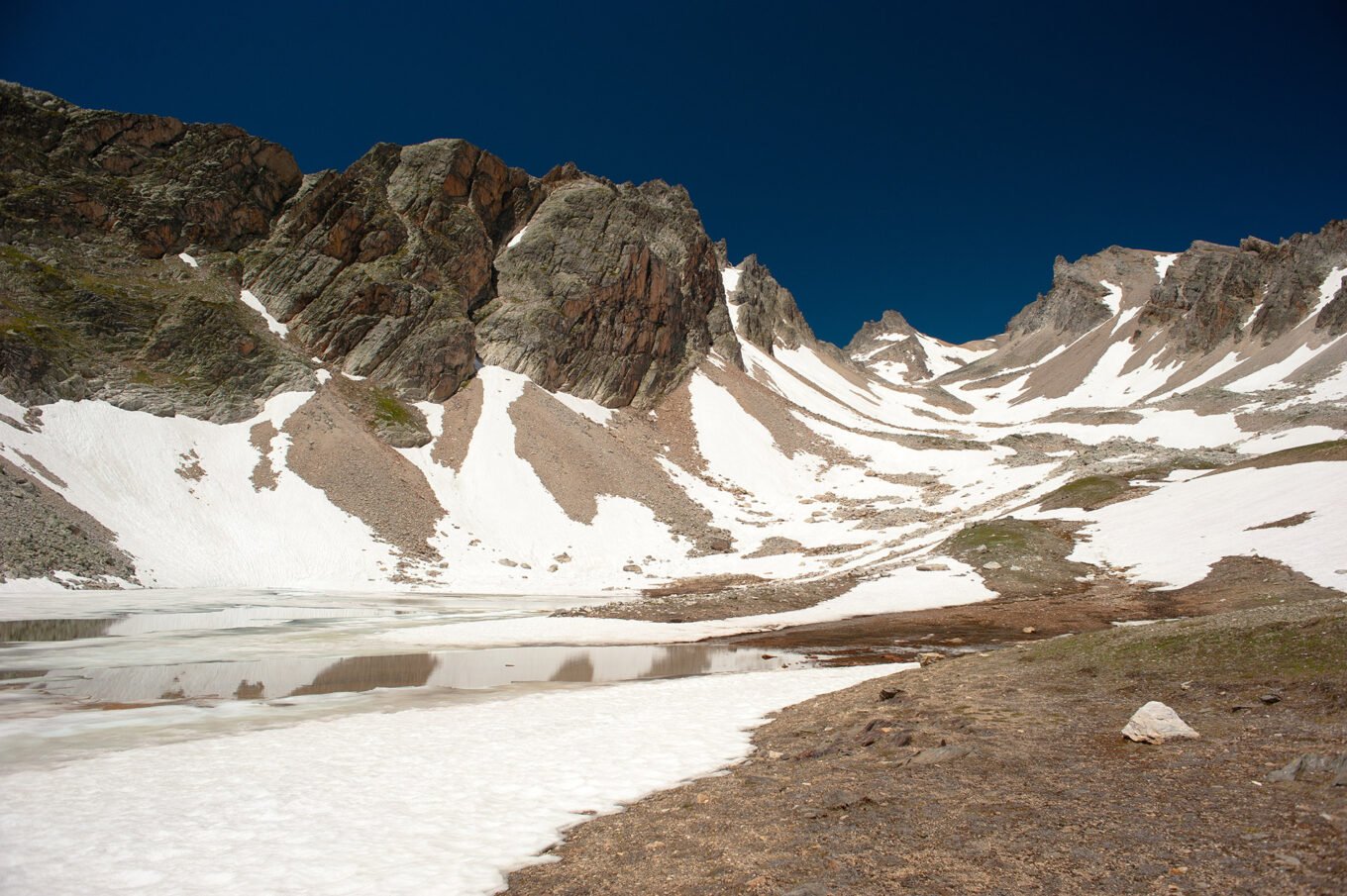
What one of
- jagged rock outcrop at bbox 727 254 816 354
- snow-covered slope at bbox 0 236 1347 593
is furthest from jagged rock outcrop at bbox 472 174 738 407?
jagged rock outcrop at bbox 727 254 816 354

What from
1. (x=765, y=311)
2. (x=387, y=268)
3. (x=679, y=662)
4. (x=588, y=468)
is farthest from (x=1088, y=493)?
(x=765, y=311)

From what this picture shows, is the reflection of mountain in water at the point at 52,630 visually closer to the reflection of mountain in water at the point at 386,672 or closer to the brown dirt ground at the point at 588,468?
the reflection of mountain in water at the point at 386,672

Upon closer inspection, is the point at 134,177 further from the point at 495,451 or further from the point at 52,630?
the point at 52,630

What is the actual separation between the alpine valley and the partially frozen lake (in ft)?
0.61

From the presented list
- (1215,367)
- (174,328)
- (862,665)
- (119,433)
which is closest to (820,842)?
(862,665)

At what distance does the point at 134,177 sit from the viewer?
74125 millimetres

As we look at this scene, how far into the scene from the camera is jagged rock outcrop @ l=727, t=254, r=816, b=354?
5832 inches

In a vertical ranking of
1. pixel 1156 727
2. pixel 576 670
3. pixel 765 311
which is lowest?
pixel 576 670

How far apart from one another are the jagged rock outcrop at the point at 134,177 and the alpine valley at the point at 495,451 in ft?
0.97

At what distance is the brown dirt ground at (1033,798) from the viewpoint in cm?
655

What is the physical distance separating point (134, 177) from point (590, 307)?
Answer: 50229 mm

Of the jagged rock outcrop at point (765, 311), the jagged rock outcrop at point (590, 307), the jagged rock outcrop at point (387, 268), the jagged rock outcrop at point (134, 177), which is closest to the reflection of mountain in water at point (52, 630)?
the jagged rock outcrop at point (387, 268)

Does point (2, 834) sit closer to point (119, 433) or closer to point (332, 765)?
point (332, 765)

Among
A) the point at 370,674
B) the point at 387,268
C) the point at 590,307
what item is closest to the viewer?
the point at 370,674
